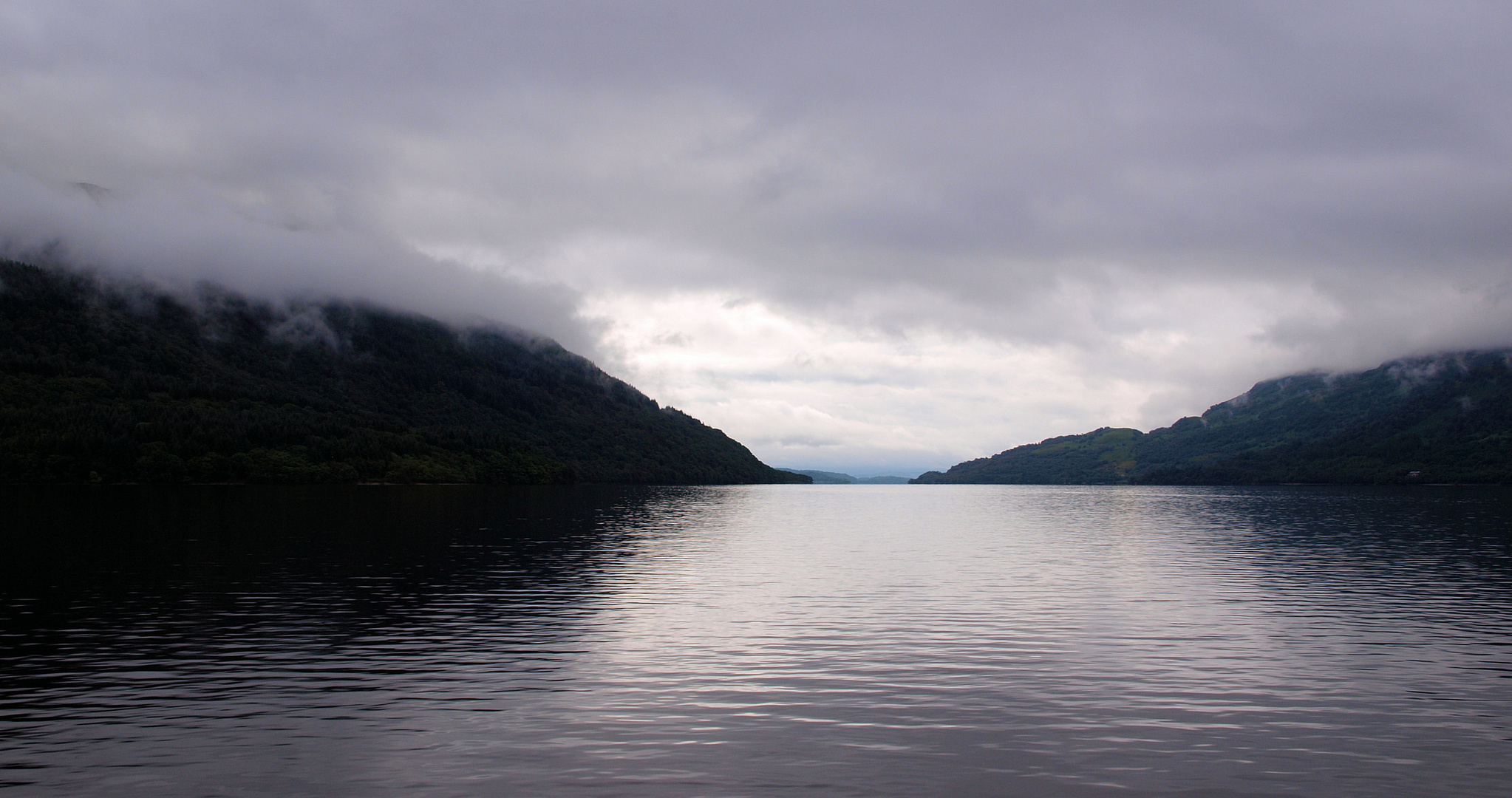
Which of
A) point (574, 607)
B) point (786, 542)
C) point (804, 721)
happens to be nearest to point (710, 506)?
point (786, 542)

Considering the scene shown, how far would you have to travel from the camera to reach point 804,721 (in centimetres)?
2703

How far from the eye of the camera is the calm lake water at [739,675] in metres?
22.5

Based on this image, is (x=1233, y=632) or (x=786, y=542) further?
(x=786, y=542)

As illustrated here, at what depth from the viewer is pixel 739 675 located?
3372cm

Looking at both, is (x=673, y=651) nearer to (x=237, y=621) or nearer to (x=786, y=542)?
(x=237, y=621)

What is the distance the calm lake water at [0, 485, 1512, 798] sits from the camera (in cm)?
2245

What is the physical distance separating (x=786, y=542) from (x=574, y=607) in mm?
51033

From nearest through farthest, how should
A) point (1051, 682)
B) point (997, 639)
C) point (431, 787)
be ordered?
point (431, 787) → point (1051, 682) → point (997, 639)

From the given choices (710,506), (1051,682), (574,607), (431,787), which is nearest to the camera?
(431,787)

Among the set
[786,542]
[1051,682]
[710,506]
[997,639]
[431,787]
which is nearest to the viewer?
[431,787]

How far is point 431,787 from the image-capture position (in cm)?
2125

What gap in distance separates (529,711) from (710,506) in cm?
16583

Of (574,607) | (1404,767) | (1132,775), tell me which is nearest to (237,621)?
(574,607)

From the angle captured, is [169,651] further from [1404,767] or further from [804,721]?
[1404,767]
